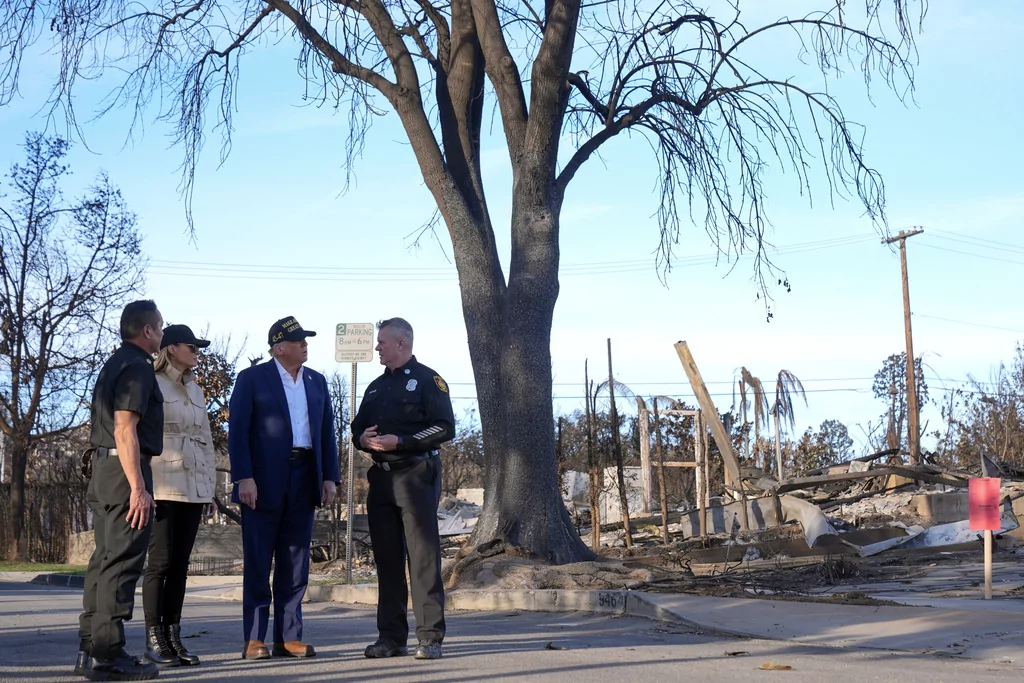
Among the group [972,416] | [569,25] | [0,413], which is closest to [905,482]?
[972,416]

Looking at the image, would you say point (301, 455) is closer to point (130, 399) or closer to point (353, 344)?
point (130, 399)

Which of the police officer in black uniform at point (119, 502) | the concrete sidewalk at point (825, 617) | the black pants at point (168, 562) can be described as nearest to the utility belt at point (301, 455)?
the black pants at point (168, 562)

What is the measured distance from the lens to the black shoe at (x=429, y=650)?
6.18m

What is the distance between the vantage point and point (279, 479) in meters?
6.40

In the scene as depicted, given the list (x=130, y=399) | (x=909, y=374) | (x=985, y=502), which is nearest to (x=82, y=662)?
(x=130, y=399)

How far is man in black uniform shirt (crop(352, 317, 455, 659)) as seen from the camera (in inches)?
250

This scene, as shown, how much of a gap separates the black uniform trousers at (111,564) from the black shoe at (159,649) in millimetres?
522

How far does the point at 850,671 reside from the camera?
569 centimetres

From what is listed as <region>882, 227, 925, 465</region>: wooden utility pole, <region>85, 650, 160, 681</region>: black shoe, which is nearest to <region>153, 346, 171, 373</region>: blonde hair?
<region>85, 650, 160, 681</region>: black shoe

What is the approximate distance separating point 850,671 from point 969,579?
5.26 m

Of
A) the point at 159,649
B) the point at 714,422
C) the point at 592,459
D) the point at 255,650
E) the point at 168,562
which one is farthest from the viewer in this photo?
the point at 714,422

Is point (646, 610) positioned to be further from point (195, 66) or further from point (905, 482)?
point (905, 482)

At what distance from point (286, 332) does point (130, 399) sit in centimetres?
114

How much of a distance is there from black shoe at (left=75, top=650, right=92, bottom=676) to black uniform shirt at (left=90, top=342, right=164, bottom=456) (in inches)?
38.7
